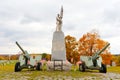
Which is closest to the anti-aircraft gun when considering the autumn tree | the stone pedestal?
the stone pedestal

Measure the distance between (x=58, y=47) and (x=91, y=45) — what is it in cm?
2096

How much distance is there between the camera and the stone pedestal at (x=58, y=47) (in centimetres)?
2081

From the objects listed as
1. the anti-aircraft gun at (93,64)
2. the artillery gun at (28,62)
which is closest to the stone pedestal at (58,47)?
the artillery gun at (28,62)

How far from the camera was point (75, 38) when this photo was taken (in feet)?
158

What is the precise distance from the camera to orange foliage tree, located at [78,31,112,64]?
133 feet

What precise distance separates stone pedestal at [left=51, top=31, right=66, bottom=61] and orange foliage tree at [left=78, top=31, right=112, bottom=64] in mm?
19917

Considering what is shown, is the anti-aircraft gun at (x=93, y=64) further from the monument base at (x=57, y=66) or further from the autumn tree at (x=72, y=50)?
the autumn tree at (x=72, y=50)

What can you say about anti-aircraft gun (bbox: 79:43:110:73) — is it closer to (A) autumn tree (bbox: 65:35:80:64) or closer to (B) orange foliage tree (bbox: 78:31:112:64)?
(B) orange foliage tree (bbox: 78:31:112:64)

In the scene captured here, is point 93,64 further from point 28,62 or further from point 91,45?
point 91,45

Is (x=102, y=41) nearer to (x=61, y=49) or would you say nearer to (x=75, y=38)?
(x=75, y=38)

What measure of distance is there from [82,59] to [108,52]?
2213cm

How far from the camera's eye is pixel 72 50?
4641cm

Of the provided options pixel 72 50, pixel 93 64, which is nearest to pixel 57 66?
pixel 93 64

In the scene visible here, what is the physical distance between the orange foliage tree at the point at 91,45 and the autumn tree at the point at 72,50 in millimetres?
2659
